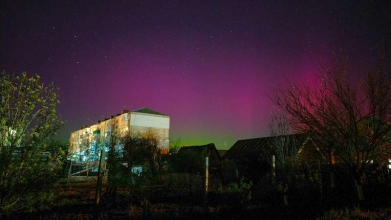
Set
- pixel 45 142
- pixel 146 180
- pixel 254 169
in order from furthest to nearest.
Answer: pixel 254 169 < pixel 146 180 < pixel 45 142

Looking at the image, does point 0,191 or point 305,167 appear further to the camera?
point 305,167

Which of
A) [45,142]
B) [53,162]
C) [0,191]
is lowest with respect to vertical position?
[0,191]

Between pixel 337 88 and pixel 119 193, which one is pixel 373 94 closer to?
pixel 337 88

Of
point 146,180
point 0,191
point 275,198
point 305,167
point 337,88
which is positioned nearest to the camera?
point 0,191

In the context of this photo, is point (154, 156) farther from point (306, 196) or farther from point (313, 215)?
point (313, 215)

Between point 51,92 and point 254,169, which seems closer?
point 51,92

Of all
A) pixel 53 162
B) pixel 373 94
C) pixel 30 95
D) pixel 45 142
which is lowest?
pixel 53 162

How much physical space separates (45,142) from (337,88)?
310 inches

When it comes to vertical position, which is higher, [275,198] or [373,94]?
[373,94]

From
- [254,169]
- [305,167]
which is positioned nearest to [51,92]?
[305,167]

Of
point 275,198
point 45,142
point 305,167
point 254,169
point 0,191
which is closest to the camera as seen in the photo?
point 0,191

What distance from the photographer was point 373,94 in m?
7.33

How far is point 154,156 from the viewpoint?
20266mm

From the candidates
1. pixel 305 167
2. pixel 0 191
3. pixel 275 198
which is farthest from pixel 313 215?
pixel 0 191
